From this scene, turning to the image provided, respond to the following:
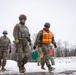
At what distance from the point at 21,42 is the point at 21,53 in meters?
0.41

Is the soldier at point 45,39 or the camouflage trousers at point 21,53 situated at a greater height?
the soldier at point 45,39

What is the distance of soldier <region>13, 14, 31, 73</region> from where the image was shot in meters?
11.1

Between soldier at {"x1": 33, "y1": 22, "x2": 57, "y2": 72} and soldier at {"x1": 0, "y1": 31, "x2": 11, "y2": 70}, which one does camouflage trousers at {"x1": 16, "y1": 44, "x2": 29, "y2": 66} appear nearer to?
soldier at {"x1": 33, "y1": 22, "x2": 57, "y2": 72}

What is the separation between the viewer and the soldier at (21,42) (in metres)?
11.1

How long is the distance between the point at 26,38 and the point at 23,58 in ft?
2.45

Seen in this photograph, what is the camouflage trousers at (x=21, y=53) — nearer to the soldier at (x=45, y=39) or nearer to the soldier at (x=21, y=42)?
the soldier at (x=21, y=42)

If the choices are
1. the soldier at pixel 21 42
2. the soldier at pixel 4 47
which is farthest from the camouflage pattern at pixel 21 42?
the soldier at pixel 4 47

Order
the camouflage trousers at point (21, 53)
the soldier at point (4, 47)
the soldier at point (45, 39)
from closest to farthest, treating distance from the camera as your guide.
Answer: the camouflage trousers at point (21, 53) < the soldier at point (45, 39) < the soldier at point (4, 47)

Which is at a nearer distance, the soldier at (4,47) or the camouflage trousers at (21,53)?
the camouflage trousers at (21,53)

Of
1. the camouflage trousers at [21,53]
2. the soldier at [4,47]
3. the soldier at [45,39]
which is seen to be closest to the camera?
the camouflage trousers at [21,53]

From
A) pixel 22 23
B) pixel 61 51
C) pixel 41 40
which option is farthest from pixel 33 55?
pixel 61 51

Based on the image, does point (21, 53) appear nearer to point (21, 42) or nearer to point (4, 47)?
point (21, 42)

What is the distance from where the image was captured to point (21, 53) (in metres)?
11.0

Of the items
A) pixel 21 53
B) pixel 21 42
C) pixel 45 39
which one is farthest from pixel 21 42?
pixel 45 39
